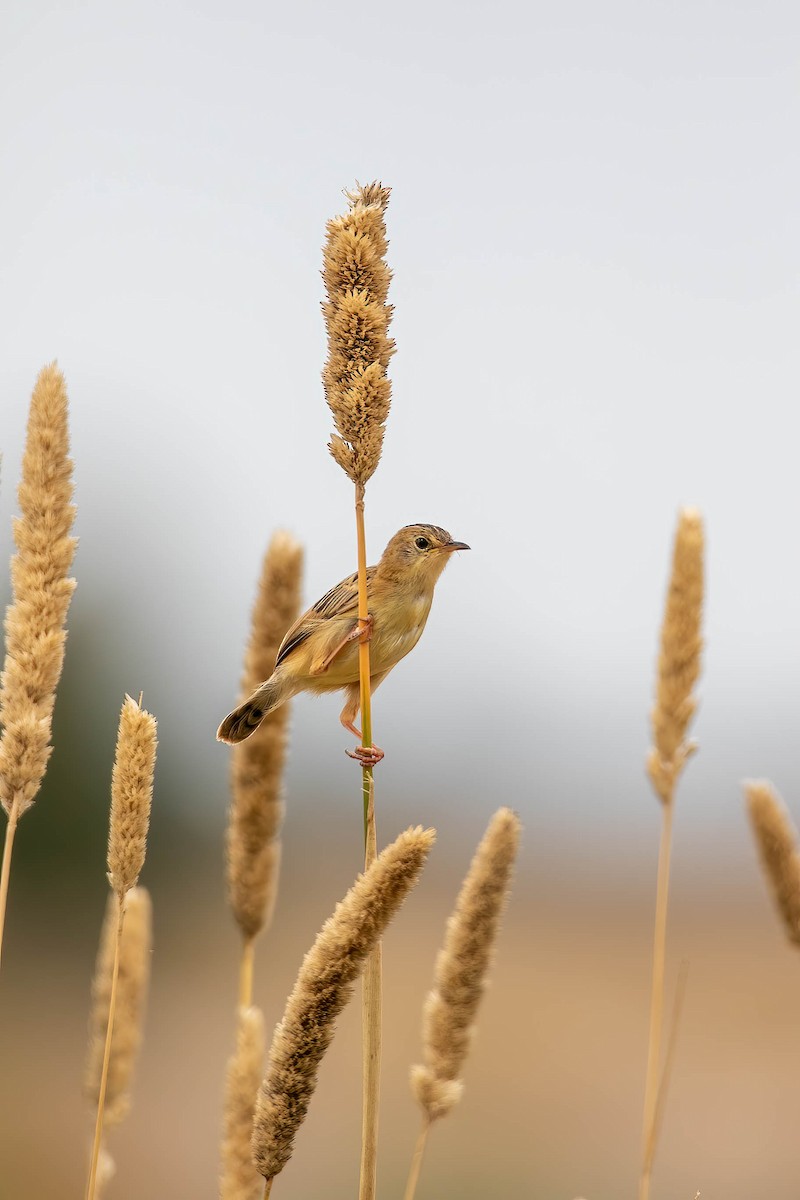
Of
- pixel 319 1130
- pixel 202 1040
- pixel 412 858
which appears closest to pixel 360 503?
pixel 412 858

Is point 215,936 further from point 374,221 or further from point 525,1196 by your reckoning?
point 374,221

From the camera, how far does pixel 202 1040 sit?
29.7 metres

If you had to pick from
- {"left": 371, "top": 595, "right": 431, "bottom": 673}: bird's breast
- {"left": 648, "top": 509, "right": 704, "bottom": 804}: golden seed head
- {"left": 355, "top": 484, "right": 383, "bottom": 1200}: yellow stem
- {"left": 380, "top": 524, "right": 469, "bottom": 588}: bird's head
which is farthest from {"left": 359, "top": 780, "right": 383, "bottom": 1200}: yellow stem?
{"left": 380, "top": 524, "right": 469, "bottom": 588}: bird's head

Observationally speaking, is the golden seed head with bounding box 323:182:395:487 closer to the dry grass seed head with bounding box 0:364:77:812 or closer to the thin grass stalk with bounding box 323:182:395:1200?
the thin grass stalk with bounding box 323:182:395:1200

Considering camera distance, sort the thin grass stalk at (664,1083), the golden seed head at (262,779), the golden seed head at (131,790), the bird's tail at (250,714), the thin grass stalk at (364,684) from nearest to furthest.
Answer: the golden seed head at (131,790), the thin grass stalk at (364,684), the thin grass stalk at (664,1083), the golden seed head at (262,779), the bird's tail at (250,714)

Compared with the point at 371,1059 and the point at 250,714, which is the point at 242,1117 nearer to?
the point at 371,1059

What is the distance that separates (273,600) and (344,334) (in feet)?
4.03

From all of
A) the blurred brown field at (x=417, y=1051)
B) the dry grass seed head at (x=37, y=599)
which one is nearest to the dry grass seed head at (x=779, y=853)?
the dry grass seed head at (x=37, y=599)

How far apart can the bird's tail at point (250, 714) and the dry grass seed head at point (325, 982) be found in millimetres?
1443

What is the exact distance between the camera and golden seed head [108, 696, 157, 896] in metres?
2.23

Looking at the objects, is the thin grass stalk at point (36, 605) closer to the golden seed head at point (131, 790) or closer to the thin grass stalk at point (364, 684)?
the golden seed head at point (131, 790)

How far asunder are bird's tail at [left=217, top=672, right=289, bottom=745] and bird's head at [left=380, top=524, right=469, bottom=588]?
873 millimetres

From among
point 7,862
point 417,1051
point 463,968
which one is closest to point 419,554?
point 463,968

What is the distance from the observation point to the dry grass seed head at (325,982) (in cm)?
203
